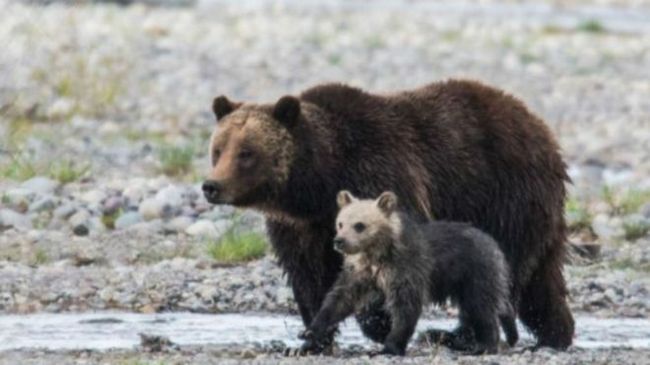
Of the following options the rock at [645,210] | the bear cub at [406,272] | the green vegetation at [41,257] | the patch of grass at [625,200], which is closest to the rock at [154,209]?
the green vegetation at [41,257]

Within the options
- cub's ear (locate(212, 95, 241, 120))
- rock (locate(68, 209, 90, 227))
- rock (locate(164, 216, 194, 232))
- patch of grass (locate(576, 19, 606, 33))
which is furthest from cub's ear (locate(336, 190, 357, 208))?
patch of grass (locate(576, 19, 606, 33))

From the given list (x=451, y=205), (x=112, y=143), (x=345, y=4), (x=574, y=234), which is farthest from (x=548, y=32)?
(x=451, y=205)

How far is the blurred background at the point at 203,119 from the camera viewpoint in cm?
1204

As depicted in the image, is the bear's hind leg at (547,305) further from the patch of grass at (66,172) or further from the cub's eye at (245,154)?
the patch of grass at (66,172)

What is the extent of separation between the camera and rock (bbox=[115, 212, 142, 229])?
44.7 ft

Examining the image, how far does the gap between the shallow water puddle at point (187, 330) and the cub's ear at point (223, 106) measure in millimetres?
1071

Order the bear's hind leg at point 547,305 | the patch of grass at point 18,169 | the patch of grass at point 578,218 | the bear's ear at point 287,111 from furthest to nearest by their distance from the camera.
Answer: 1. the patch of grass at point 18,169
2. the patch of grass at point 578,218
3. the bear's hind leg at point 547,305
4. the bear's ear at point 287,111

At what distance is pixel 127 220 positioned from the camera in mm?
13703

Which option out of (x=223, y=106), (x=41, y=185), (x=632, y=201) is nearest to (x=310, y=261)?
(x=223, y=106)

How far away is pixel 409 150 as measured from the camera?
1017 cm

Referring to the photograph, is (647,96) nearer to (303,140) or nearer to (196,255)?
(196,255)

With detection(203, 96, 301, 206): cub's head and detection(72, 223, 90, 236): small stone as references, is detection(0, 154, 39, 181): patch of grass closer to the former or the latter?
detection(72, 223, 90, 236): small stone

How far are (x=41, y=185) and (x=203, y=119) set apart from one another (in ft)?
18.6

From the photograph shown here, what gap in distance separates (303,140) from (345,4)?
28547mm
